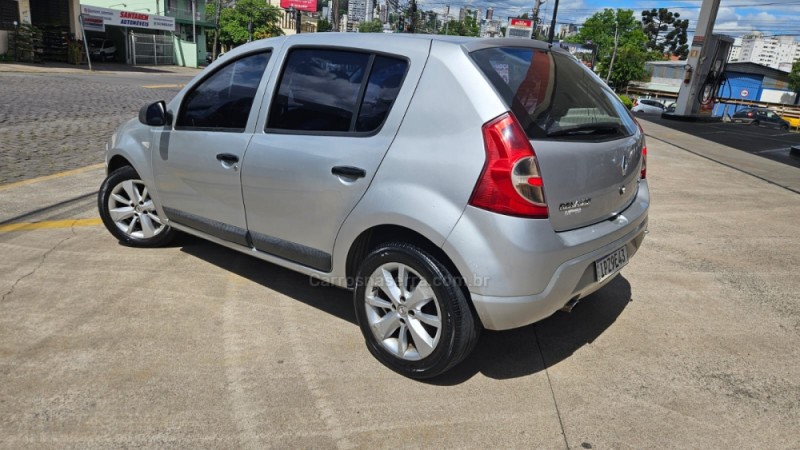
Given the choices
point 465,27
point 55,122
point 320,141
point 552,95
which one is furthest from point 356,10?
point 552,95

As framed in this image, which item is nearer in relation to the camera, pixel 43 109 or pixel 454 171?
pixel 454 171

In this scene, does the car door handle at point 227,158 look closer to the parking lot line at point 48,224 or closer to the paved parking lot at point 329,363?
the paved parking lot at point 329,363

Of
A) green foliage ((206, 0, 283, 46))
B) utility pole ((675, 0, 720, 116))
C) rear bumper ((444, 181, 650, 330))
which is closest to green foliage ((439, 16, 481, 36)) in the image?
green foliage ((206, 0, 283, 46))

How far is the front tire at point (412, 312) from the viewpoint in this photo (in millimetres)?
2682

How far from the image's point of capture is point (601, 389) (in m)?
2.93

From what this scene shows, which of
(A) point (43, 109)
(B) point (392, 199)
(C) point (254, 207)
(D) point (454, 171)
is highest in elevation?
(D) point (454, 171)

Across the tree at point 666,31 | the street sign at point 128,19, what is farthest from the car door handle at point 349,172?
the tree at point 666,31

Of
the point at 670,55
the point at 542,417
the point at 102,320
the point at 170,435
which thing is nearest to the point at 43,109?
the point at 102,320

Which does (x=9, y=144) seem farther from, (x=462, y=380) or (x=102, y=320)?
(x=462, y=380)

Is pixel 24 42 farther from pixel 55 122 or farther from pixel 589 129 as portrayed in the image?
pixel 589 129

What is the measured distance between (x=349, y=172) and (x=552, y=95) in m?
1.12

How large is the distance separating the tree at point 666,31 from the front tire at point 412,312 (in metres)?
120

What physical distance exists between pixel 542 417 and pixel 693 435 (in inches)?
26.1

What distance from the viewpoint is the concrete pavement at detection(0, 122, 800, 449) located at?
255cm
